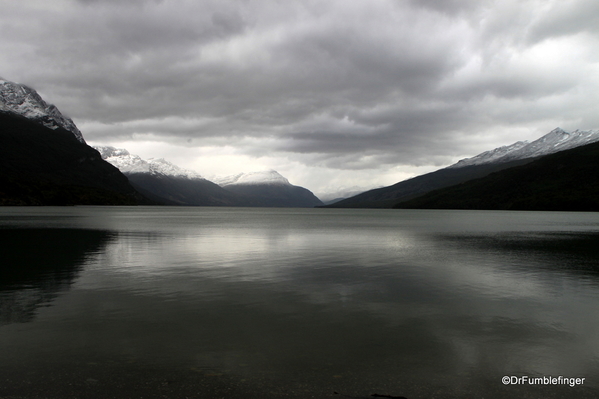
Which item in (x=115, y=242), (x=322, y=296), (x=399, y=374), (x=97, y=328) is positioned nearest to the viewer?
(x=399, y=374)

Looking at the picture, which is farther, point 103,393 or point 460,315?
point 460,315

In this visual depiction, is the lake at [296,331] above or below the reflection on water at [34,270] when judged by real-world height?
below

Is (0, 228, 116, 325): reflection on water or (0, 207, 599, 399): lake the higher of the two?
(0, 228, 116, 325): reflection on water

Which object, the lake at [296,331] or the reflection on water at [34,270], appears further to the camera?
the reflection on water at [34,270]

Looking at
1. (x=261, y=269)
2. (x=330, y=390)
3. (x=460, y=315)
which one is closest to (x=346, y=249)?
(x=261, y=269)

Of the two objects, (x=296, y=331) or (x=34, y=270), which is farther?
(x=34, y=270)

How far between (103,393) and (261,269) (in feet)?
79.9

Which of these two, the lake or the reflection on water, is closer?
the lake

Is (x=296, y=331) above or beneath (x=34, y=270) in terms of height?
beneath

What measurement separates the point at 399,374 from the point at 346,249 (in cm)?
3952

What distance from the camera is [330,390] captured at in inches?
486

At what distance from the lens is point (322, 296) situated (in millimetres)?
25297

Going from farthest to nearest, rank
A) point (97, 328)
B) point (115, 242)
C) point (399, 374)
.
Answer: point (115, 242) < point (97, 328) < point (399, 374)

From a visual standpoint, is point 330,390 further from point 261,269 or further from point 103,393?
point 261,269
